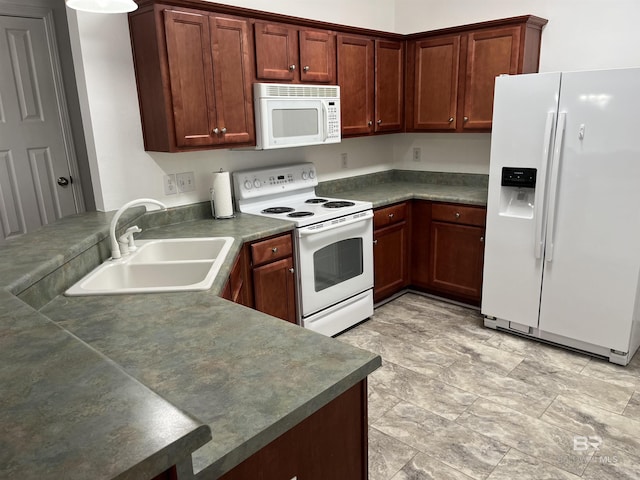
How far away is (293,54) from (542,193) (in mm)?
1747

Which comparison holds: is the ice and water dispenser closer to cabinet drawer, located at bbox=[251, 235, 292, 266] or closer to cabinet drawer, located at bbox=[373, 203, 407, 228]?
cabinet drawer, located at bbox=[373, 203, 407, 228]

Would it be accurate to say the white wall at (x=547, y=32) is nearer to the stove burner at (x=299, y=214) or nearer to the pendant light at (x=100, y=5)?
the stove burner at (x=299, y=214)

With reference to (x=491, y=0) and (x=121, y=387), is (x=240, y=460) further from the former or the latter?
(x=491, y=0)

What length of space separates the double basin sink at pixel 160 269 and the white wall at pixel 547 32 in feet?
7.81

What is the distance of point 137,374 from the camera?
1.15 meters

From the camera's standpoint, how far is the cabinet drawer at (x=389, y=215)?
350 cm

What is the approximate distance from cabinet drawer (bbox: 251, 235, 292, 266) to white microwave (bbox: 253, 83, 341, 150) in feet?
1.98

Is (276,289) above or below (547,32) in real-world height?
below

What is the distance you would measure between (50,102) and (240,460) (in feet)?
10.2

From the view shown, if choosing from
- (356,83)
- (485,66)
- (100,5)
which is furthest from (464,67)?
(100,5)

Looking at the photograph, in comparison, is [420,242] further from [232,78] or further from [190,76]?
[190,76]

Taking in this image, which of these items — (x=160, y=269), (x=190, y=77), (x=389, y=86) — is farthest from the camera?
(x=389, y=86)

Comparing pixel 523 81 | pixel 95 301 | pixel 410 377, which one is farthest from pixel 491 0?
pixel 95 301

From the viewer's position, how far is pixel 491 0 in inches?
144
